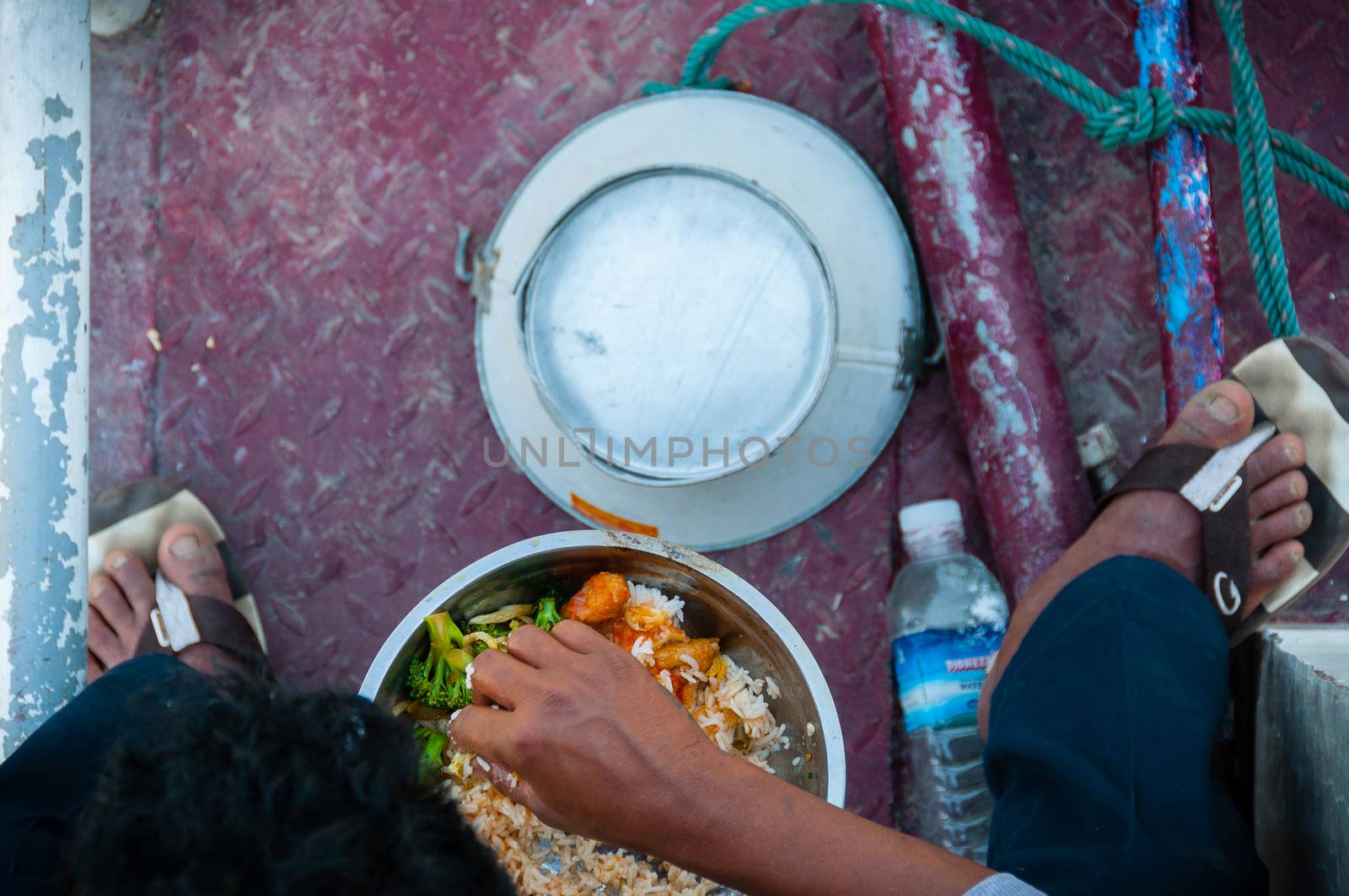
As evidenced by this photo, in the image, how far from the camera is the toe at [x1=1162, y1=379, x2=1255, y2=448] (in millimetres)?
1604

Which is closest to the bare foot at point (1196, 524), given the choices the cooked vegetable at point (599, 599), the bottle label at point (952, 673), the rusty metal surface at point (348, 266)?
the bottle label at point (952, 673)

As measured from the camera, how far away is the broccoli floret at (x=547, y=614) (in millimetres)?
→ 1404

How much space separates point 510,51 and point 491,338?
2.11ft

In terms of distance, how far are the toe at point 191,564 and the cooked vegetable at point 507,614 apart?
0.79 metres

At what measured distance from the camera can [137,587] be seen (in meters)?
1.94

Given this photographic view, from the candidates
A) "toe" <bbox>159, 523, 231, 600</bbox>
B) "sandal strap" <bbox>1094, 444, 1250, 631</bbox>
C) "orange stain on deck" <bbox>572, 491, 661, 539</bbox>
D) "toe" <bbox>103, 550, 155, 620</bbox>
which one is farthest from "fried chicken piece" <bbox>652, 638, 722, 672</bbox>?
"toe" <bbox>103, 550, 155, 620</bbox>

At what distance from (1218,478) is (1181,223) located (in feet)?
1.46

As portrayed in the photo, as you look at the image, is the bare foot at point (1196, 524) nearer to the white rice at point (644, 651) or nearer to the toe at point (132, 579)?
the white rice at point (644, 651)

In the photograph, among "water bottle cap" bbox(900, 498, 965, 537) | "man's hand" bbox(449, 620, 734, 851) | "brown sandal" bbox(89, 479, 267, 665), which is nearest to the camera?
"man's hand" bbox(449, 620, 734, 851)

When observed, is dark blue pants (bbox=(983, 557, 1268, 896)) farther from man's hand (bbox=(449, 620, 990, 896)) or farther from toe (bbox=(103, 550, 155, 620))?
toe (bbox=(103, 550, 155, 620))

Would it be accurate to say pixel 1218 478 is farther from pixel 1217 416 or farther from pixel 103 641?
pixel 103 641

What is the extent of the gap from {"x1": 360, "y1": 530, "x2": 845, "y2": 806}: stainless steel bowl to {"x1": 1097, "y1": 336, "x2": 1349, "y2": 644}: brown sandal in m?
0.72

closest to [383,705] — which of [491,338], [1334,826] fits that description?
[491,338]

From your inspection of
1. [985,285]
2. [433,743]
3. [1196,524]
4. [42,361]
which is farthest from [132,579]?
[1196,524]
